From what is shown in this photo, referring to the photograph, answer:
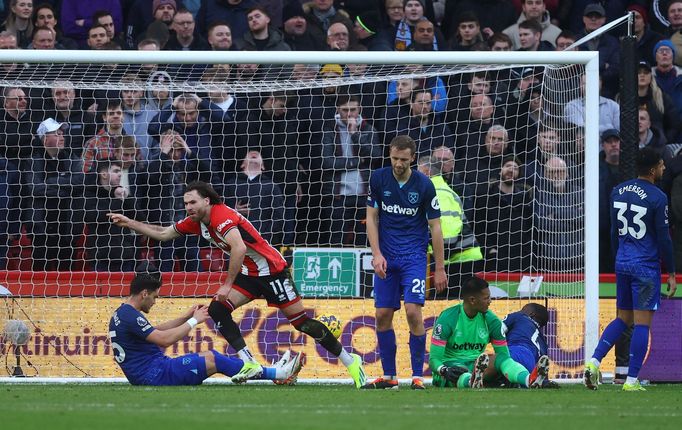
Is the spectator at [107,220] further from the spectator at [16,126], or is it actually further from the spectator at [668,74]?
the spectator at [668,74]

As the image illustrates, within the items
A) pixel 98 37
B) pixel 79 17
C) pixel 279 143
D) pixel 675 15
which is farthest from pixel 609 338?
pixel 79 17

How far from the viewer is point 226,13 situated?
16.2 m

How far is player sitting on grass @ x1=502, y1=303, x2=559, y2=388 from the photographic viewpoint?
447 inches

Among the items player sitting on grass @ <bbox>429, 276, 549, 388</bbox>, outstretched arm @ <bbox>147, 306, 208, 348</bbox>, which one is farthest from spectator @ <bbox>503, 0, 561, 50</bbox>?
outstretched arm @ <bbox>147, 306, 208, 348</bbox>

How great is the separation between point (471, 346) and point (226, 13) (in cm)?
673

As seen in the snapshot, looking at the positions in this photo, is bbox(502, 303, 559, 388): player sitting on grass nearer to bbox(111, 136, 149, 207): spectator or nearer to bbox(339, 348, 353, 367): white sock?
bbox(339, 348, 353, 367): white sock

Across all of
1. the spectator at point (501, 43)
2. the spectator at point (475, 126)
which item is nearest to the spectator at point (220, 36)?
the spectator at point (475, 126)

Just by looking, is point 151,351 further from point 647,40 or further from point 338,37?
point 647,40

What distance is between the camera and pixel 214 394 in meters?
9.84

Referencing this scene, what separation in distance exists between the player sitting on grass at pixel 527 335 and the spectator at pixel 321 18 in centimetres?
529

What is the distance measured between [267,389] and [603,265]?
17.8ft

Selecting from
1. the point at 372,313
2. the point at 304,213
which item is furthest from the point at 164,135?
the point at 372,313

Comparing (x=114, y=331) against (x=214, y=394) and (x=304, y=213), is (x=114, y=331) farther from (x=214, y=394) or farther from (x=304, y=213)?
(x=304, y=213)

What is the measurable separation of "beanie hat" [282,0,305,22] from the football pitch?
21.7 feet
